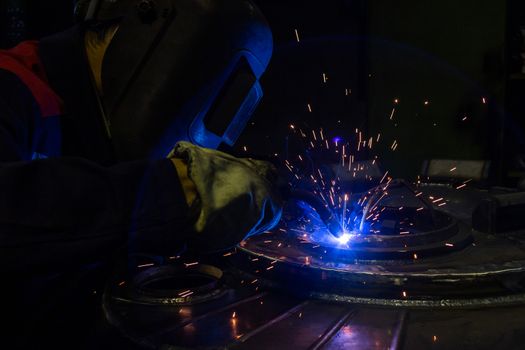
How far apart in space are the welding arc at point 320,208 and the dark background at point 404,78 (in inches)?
87.6

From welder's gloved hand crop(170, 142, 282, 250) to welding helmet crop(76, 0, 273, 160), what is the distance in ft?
1.13

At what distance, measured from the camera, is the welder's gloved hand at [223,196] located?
44.4 inches

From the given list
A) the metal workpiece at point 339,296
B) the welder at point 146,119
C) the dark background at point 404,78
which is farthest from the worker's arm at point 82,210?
the dark background at point 404,78

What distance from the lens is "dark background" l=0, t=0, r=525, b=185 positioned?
380 cm

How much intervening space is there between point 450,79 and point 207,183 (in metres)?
3.52

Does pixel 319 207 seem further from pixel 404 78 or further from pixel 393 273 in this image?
pixel 404 78

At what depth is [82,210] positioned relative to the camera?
1052mm

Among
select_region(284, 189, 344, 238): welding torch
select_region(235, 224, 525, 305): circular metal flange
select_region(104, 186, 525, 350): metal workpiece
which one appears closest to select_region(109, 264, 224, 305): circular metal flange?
select_region(104, 186, 525, 350): metal workpiece

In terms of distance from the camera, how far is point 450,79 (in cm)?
409

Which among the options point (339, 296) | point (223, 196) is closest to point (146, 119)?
point (223, 196)

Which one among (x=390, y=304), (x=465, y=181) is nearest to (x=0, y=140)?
(x=390, y=304)

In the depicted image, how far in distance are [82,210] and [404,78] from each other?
3.67m

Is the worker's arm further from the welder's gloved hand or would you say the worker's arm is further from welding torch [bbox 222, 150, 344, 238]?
welding torch [bbox 222, 150, 344, 238]

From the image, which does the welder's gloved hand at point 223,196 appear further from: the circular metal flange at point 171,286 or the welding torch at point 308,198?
the circular metal flange at point 171,286
